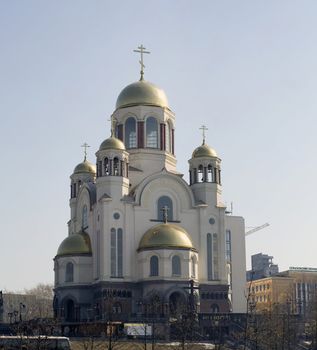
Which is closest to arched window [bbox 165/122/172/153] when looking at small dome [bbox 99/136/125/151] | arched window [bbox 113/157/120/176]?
small dome [bbox 99/136/125/151]

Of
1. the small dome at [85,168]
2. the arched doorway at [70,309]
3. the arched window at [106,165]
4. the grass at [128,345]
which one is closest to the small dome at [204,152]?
the arched window at [106,165]

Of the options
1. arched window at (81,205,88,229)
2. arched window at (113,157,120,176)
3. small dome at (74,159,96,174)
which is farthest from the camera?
small dome at (74,159,96,174)

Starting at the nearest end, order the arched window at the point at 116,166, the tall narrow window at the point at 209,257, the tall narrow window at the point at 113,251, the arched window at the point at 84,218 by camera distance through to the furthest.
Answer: the tall narrow window at the point at 113,251, the arched window at the point at 116,166, the tall narrow window at the point at 209,257, the arched window at the point at 84,218

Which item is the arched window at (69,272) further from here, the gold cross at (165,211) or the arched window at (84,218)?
the gold cross at (165,211)

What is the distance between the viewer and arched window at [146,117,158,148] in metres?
61.6

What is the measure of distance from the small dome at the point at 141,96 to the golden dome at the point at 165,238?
1017 centimetres

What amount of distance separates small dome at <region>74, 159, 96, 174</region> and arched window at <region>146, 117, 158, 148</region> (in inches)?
258

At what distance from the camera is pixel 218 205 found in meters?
59.7

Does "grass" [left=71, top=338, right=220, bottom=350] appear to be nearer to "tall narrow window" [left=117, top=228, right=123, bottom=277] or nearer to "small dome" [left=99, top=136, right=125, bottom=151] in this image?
"tall narrow window" [left=117, top=228, right=123, bottom=277]

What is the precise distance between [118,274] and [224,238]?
26.9ft

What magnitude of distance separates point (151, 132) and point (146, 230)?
8.26 m

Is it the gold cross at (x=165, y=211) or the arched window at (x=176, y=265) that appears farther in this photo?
the gold cross at (x=165, y=211)

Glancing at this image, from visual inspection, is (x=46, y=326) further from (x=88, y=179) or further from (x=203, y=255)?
(x=88, y=179)

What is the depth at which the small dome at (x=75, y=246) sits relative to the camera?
58000 mm
